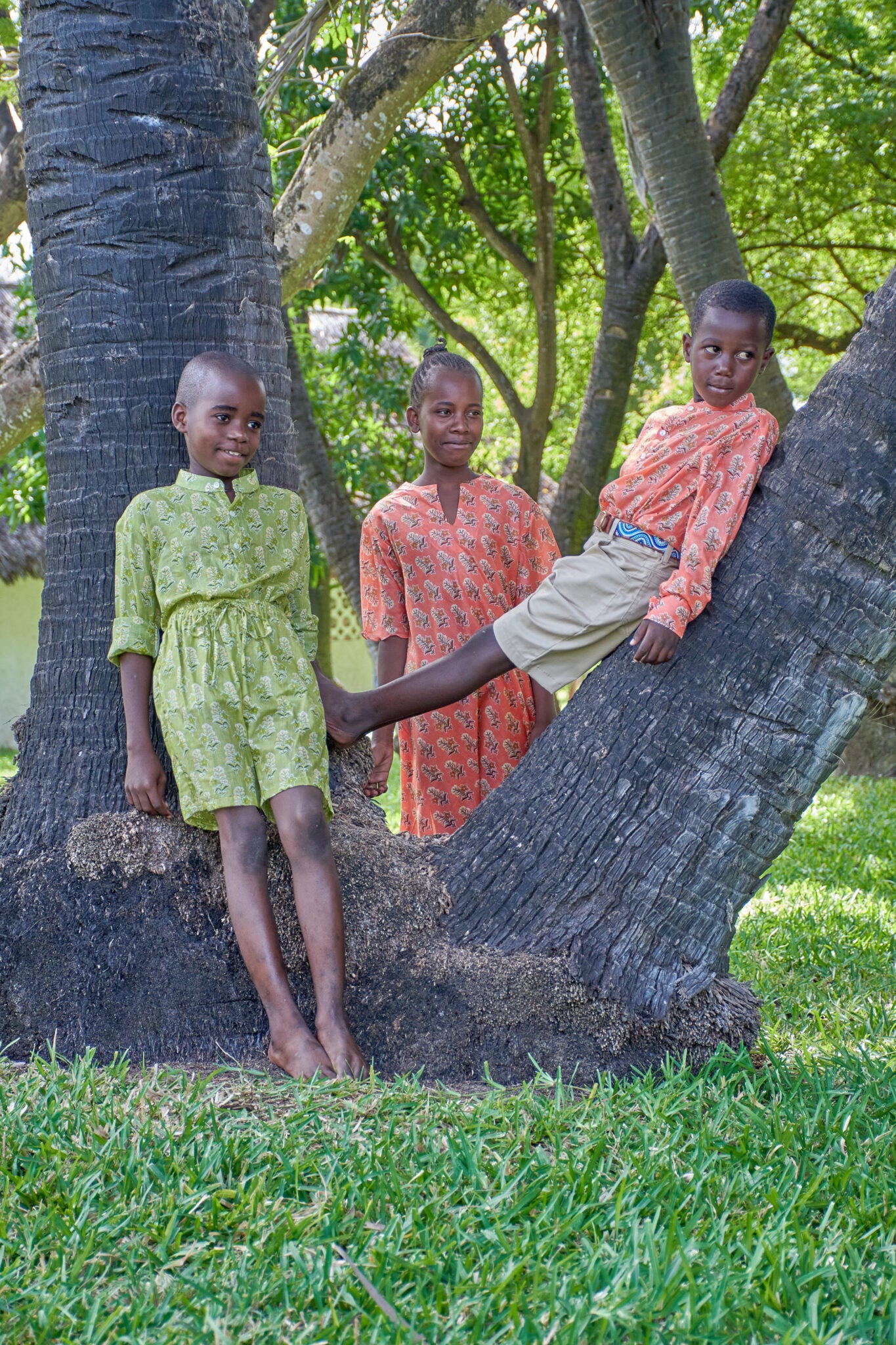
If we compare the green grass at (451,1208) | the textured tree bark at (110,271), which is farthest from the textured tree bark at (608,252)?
the green grass at (451,1208)

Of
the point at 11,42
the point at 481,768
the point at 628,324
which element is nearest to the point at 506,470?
the point at 628,324

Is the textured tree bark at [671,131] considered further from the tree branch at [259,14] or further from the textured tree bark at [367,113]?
the tree branch at [259,14]

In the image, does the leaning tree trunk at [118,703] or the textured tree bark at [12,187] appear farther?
the textured tree bark at [12,187]

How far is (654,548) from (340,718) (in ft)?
3.08

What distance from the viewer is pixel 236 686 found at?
2820mm

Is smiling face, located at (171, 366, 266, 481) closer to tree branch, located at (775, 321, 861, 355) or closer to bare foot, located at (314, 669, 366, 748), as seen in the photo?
bare foot, located at (314, 669, 366, 748)

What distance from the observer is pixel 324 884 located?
2.76m

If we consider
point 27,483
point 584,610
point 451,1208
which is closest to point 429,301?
point 27,483

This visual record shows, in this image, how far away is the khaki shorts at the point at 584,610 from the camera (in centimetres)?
299

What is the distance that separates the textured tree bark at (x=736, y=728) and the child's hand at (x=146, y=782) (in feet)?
2.58

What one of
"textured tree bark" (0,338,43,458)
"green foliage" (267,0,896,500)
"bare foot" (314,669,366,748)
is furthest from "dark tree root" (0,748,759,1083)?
"green foliage" (267,0,896,500)

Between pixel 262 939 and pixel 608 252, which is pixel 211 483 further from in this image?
pixel 608 252

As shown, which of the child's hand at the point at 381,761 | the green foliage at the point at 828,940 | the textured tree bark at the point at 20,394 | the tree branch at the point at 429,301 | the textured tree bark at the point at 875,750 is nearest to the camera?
the green foliage at the point at 828,940

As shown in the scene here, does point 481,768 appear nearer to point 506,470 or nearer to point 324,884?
point 324,884
